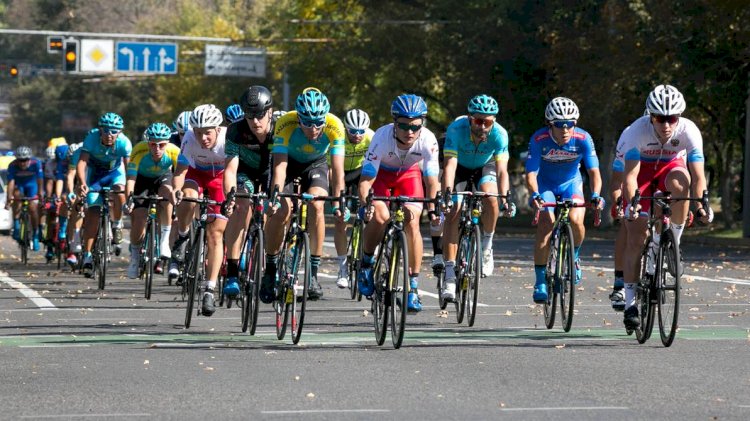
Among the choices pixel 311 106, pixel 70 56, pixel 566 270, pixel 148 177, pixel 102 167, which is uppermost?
pixel 70 56

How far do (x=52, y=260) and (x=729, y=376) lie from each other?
1756cm

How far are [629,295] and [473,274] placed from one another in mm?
1845

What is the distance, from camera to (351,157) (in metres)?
17.5

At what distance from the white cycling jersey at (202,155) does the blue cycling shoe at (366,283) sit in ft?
9.26

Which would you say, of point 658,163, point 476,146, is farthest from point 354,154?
point 658,163

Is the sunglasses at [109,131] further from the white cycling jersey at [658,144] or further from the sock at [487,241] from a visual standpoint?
the white cycling jersey at [658,144]

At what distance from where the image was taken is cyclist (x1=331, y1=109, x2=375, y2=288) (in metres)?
16.3

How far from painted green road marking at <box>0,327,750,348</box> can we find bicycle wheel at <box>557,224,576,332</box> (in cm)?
13

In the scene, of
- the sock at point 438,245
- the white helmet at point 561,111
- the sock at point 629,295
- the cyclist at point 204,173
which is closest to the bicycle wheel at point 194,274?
the cyclist at point 204,173

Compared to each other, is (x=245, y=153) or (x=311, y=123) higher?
(x=311, y=123)

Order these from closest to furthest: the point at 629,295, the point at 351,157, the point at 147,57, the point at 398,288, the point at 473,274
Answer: the point at 398,288, the point at 629,295, the point at 473,274, the point at 351,157, the point at 147,57

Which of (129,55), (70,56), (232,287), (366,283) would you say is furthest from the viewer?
(129,55)

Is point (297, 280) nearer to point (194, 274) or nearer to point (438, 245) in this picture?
point (194, 274)

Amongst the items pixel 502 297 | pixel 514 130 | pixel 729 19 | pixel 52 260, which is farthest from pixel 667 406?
pixel 514 130
